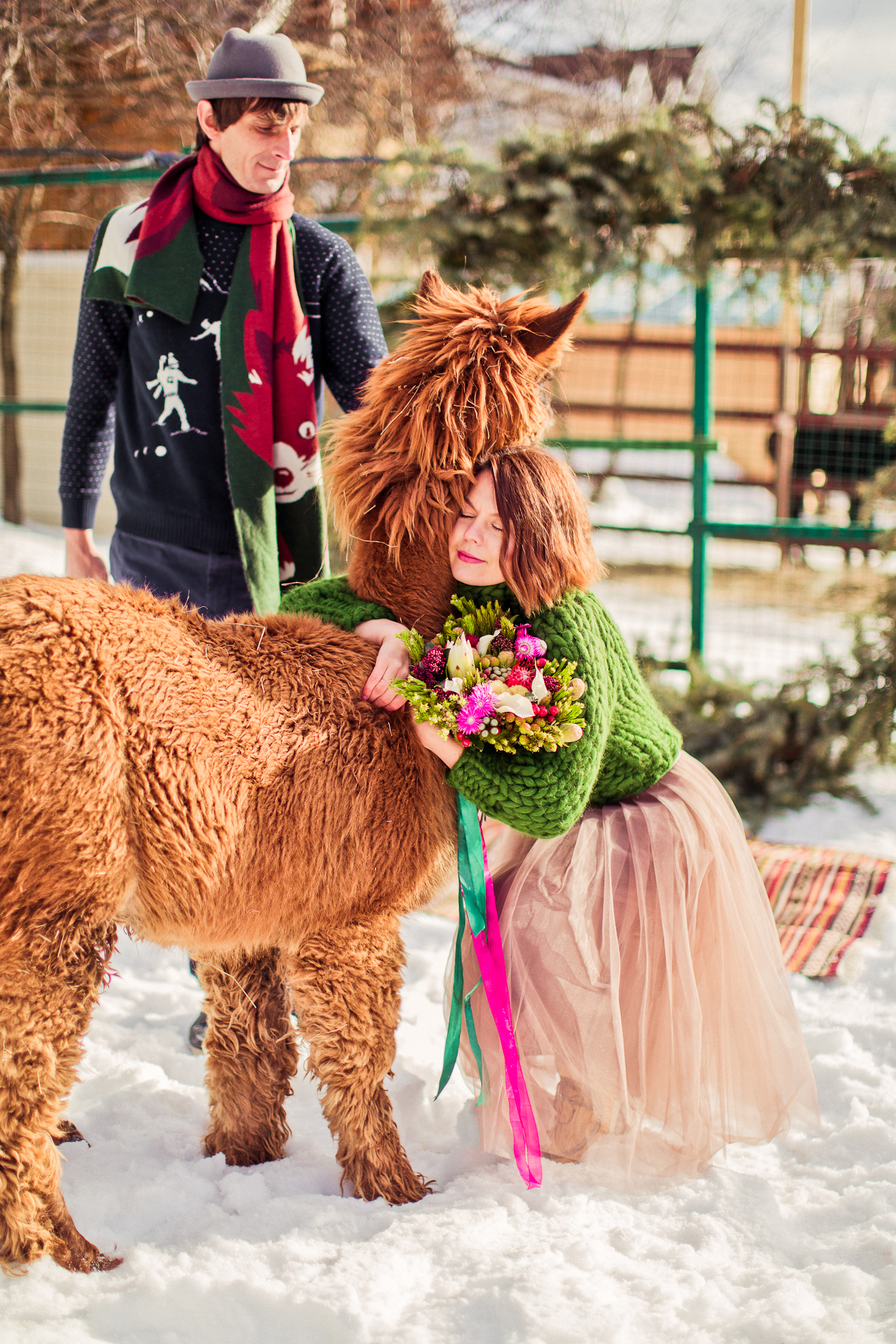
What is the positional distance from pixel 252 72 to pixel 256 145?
136mm

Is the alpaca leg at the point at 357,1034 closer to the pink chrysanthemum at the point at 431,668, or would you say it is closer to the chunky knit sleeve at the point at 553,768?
the chunky knit sleeve at the point at 553,768

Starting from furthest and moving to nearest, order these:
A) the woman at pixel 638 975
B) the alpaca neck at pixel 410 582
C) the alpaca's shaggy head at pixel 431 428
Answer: the woman at pixel 638 975 < the alpaca neck at pixel 410 582 < the alpaca's shaggy head at pixel 431 428

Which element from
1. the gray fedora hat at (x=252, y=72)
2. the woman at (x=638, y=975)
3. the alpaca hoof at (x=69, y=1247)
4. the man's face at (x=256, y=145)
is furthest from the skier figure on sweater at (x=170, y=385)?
the alpaca hoof at (x=69, y=1247)

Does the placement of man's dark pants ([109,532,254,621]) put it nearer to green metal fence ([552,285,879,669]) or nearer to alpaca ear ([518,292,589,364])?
alpaca ear ([518,292,589,364])

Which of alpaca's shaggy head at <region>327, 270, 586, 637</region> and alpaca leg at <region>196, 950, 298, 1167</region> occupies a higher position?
alpaca's shaggy head at <region>327, 270, 586, 637</region>

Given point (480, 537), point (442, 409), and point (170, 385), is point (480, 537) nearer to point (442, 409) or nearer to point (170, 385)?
point (442, 409)

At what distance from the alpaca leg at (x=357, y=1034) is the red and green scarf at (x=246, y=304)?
2.61ft

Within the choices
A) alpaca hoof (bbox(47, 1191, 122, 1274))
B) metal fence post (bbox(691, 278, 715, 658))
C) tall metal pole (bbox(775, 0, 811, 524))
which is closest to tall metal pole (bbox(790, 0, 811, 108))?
tall metal pole (bbox(775, 0, 811, 524))

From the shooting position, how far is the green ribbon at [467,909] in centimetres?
185

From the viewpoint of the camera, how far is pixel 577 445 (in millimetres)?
4820

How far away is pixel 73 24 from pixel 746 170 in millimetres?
4136

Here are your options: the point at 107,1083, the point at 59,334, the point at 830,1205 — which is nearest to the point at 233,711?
the point at 107,1083

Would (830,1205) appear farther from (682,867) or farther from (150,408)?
(150,408)

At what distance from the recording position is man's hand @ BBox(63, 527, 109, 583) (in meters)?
2.28
